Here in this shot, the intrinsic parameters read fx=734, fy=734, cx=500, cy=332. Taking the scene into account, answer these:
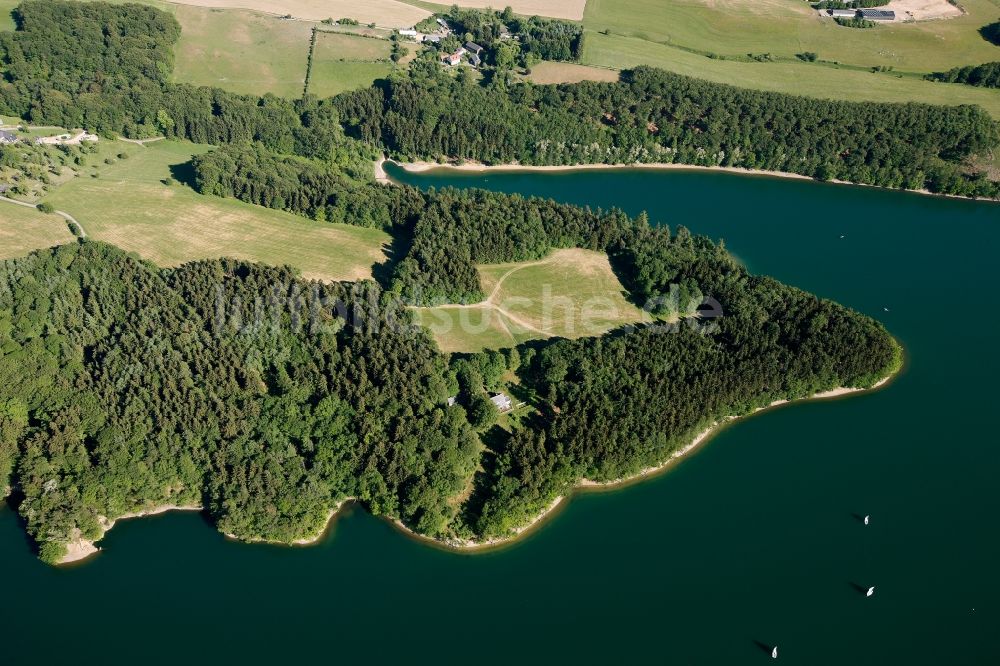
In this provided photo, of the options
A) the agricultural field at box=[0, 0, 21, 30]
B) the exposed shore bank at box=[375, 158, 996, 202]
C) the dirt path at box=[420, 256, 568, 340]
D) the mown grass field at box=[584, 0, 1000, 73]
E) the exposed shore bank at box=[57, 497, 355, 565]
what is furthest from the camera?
the mown grass field at box=[584, 0, 1000, 73]

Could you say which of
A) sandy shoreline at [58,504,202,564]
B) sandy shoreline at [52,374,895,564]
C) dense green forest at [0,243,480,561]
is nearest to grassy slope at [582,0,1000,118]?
dense green forest at [0,243,480,561]

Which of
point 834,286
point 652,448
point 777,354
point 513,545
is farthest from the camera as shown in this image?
point 834,286

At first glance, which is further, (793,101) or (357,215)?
(793,101)

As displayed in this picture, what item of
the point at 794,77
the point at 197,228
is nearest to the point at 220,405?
the point at 197,228

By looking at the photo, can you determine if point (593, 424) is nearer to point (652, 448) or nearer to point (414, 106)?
point (652, 448)

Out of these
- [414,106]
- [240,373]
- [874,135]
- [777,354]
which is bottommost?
[240,373]

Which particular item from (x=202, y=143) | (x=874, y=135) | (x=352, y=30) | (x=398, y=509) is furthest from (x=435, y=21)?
(x=398, y=509)

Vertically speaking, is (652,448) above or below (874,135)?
below

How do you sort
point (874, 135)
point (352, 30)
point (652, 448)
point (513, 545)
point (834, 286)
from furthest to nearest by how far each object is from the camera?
point (352, 30)
point (874, 135)
point (834, 286)
point (652, 448)
point (513, 545)

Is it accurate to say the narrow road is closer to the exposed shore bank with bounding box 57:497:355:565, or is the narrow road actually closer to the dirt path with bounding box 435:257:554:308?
the exposed shore bank with bounding box 57:497:355:565
